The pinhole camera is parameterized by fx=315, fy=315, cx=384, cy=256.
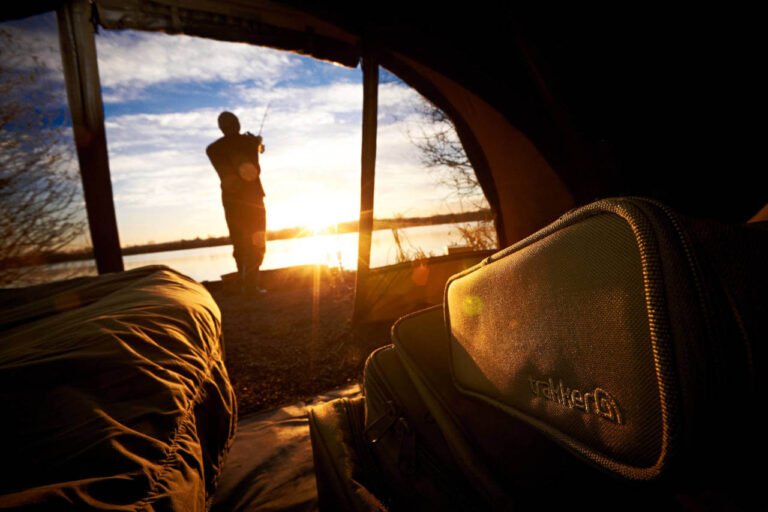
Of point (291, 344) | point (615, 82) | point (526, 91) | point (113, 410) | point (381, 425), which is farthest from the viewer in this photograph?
point (291, 344)

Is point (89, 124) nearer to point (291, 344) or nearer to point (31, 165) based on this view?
point (31, 165)

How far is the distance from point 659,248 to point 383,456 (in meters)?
0.77

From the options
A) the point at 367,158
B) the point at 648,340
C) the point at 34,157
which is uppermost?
the point at 34,157

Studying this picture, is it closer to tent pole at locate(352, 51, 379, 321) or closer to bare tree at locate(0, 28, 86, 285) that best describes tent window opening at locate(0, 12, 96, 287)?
bare tree at locate(0, 28, 86, 285)

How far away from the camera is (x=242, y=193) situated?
4625 mm

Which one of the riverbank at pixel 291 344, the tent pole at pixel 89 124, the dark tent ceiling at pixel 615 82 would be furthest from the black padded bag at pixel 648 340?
the tent pole at pixel 89 124

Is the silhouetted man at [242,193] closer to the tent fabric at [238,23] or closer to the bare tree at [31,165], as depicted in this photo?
the bare tree at [31,165]

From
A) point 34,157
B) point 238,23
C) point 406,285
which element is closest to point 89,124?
point 34,157

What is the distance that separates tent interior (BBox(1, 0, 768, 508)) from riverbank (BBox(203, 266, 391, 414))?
39 cm

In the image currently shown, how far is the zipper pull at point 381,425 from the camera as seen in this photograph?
83 centimetres

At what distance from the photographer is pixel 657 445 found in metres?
0.33

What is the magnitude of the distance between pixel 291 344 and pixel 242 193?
2763 millimetres

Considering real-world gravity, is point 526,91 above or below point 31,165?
above

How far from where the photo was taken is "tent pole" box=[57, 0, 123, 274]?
244 cm
